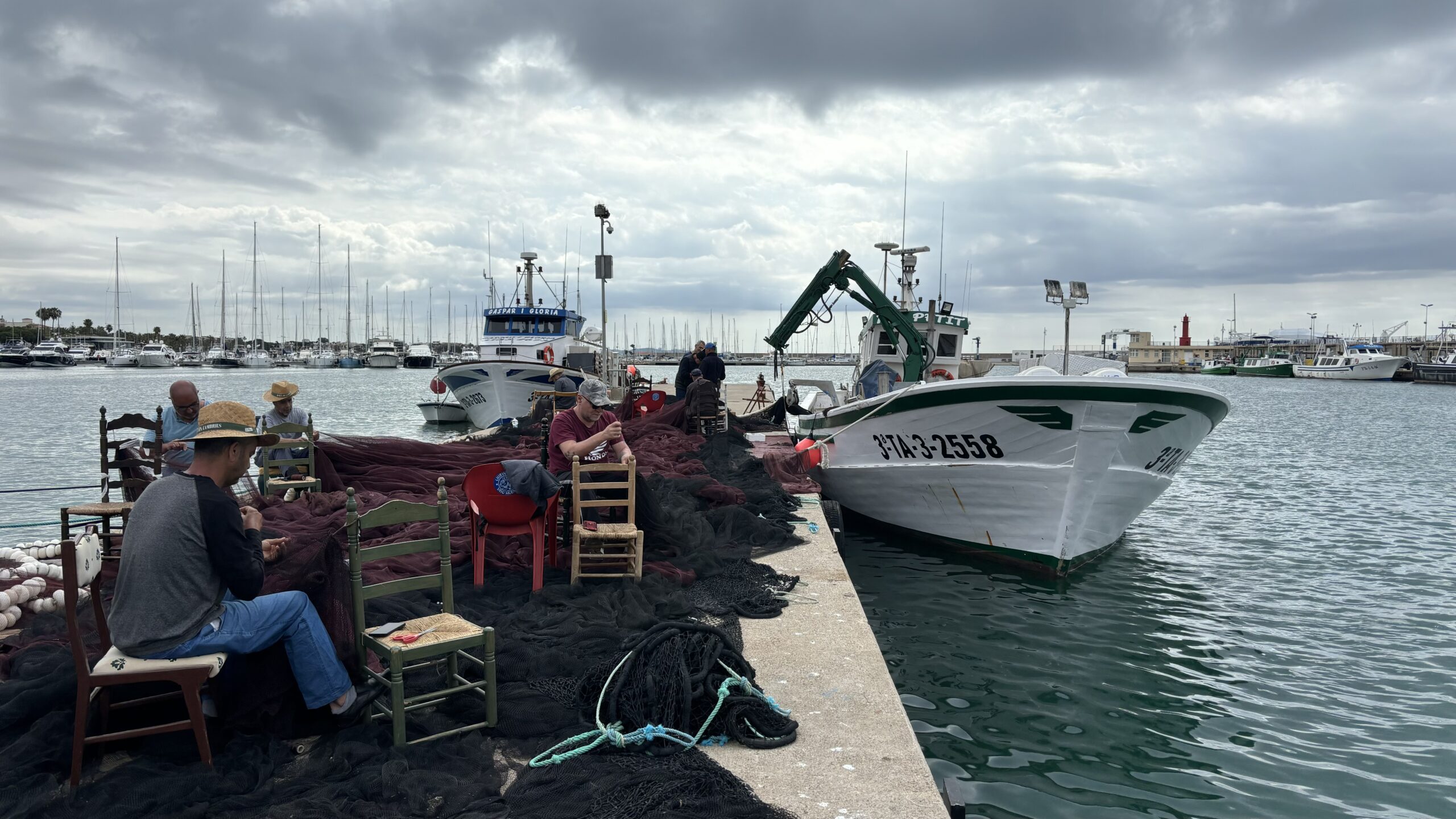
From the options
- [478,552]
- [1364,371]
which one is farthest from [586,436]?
[1364,371]

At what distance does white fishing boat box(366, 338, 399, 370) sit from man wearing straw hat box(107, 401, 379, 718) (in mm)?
122250

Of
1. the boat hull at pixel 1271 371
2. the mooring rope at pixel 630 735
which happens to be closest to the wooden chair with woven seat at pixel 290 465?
the mooring rope at pixel 630 735

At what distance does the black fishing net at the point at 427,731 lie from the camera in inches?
118

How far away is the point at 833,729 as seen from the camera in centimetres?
392

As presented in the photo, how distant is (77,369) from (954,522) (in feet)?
433

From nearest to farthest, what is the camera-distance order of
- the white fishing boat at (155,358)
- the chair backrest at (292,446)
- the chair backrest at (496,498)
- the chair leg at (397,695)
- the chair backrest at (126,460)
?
the chair leg at (397,695) < the chair backrest at (496,498) < the chair backrest at (126,460) < the chair backrest at (292,446) < the white fishing boat at (155,358)

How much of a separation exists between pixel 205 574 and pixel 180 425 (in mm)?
5568

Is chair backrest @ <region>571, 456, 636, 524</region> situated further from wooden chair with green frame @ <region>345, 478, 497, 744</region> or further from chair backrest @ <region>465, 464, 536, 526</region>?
wooden chair with green frame @ <region>345, 478, 497, 744</region>

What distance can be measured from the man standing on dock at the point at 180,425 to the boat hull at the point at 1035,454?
7.38 metres

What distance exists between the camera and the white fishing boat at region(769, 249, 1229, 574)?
28.2 feet

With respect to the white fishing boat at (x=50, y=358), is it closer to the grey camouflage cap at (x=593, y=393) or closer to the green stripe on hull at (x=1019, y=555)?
the green stripe on hull at (x=1019, y=555)

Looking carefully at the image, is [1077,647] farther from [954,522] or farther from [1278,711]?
[954,522]

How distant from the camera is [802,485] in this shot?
1167 cm

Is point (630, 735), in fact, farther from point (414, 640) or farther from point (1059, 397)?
point (1059, 397)
